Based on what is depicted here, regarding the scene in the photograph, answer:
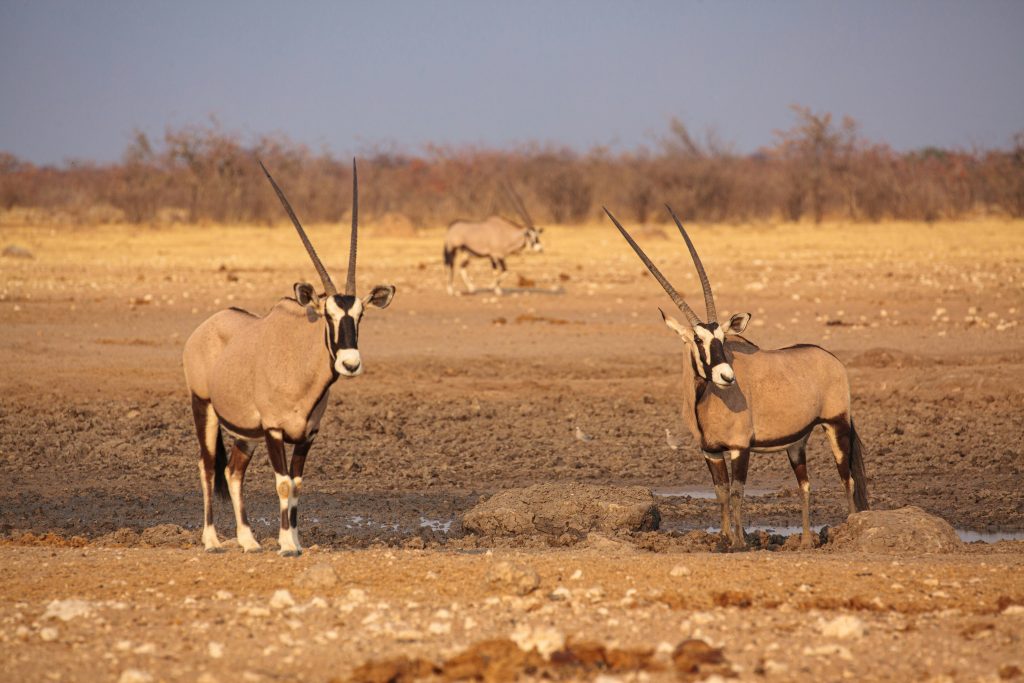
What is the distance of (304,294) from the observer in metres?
7.29

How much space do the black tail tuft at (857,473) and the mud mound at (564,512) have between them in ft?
4.08

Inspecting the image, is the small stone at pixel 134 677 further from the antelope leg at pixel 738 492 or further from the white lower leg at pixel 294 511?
the antelope leg at pixel 738 492

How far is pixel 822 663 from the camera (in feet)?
16.1

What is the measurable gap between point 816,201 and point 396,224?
1269 cm

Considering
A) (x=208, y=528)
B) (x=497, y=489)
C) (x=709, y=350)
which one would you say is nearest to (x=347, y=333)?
(x=208, y=528)

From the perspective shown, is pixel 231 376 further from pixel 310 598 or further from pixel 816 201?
pixel 816 201

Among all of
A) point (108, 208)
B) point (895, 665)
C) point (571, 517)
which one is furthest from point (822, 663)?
point (108, 208)

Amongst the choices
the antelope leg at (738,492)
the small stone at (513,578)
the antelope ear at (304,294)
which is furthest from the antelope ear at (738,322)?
the small stone at (513,578)

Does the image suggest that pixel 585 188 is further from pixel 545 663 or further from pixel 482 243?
pixel 545 663

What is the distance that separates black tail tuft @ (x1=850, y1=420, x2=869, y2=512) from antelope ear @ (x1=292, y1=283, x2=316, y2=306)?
3.48 m

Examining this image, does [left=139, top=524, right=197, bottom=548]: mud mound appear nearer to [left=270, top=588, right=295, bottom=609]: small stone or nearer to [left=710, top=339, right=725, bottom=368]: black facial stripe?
[left=270, top=588, right=295, bottom=609]: small stone

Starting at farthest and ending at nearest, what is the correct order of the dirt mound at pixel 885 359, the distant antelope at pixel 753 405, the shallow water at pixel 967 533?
the dirt mound at pixel 885 359 < the shallow water at pixel 967 533 < the distant antelope at pixel 753 405

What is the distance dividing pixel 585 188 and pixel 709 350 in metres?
33.4

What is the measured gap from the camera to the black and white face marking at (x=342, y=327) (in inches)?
269
